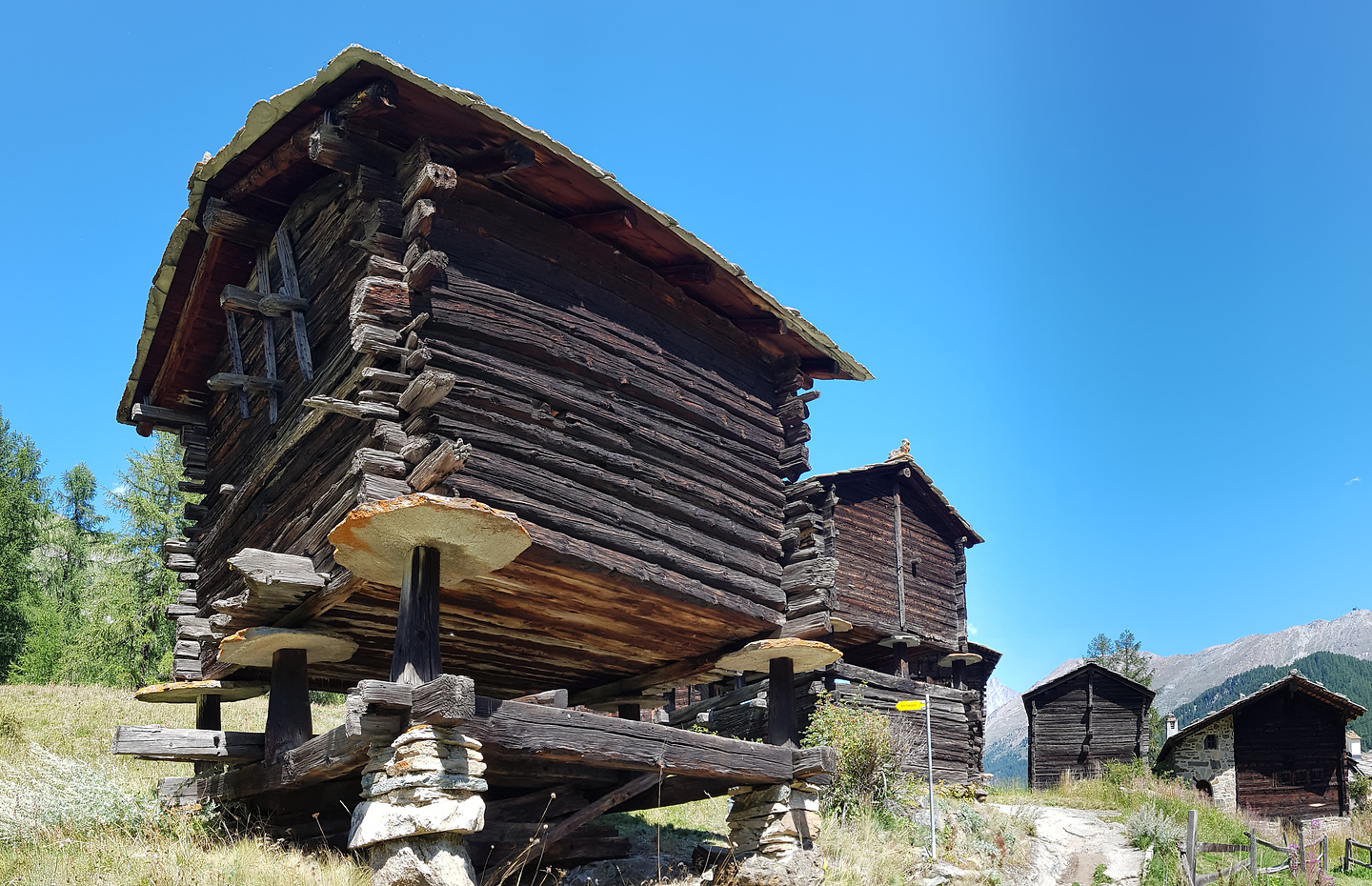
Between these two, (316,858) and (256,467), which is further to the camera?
(256,467)

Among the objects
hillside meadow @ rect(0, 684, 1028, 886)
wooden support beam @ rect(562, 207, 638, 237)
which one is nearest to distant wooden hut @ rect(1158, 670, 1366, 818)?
hillside meadow @ rect(0, 684, 1028, 886)

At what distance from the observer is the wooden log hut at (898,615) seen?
17.8 metres

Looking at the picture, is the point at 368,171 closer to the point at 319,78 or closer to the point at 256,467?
the point at 319,78

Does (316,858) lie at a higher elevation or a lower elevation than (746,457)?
lower

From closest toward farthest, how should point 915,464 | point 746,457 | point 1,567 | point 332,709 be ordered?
point 746,457
point 915,464
point 332,709
point 1,567

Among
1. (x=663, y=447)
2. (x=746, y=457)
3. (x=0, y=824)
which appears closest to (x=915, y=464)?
(x=746, y=457)

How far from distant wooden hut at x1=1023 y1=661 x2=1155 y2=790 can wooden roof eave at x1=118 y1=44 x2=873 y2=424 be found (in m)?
21.3

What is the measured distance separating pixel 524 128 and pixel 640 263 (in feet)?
7.19

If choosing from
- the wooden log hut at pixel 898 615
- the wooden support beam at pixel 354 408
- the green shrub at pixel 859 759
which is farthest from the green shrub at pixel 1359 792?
the wooden support beam at pixel 354 408

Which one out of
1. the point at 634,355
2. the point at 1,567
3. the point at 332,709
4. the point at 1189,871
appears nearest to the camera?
the point at 634,355

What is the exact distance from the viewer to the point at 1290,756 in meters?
25.5

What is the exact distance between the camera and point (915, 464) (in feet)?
70.5

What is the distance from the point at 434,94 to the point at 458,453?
285cm

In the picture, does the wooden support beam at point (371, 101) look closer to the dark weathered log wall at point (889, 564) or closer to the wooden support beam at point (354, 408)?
the wooden support beam at point (354, 408)
